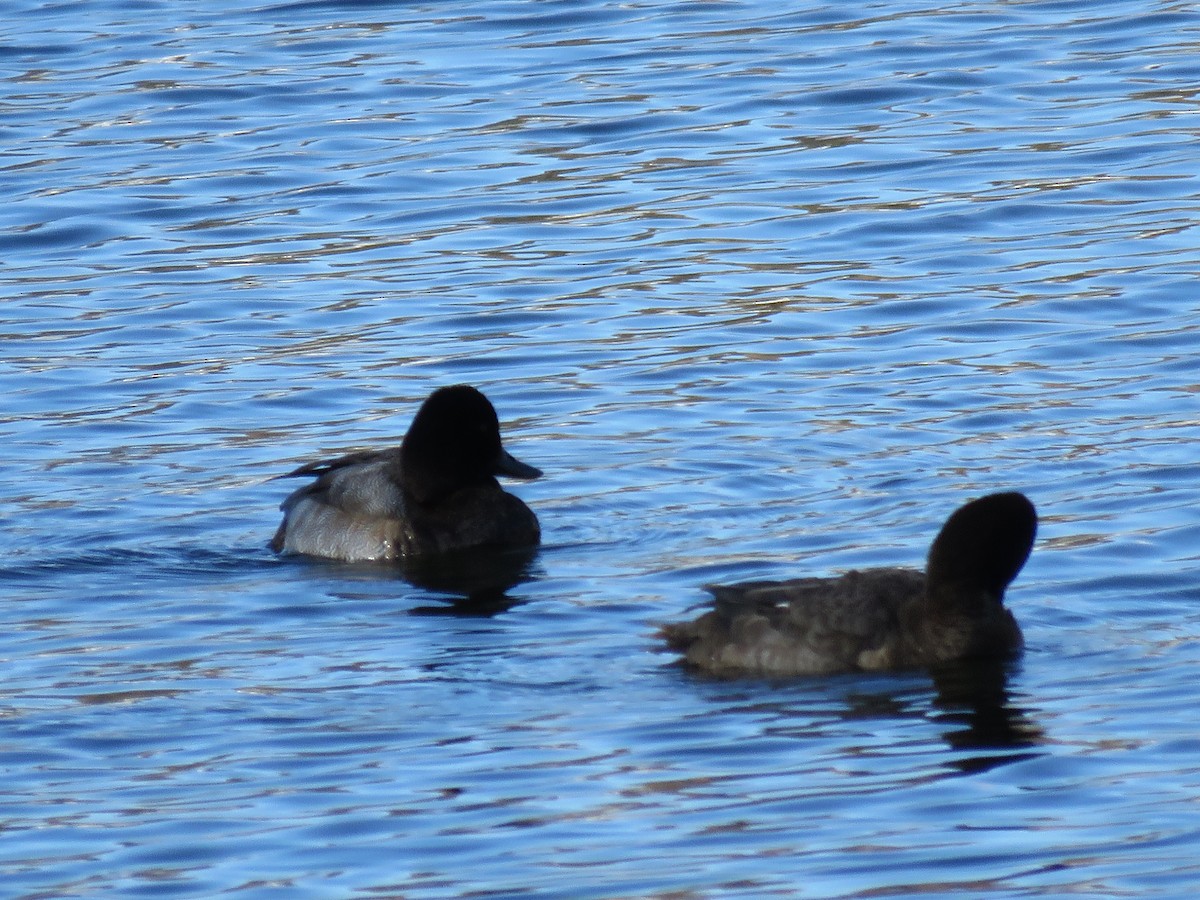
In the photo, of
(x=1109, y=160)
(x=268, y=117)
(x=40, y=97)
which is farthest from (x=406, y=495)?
(x=40, y=97)

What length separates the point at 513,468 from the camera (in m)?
14.9

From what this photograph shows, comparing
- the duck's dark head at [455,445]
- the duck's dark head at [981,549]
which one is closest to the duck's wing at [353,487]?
the duck's dark head at [455,445]

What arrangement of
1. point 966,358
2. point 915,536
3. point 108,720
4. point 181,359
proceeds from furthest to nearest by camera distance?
1. point 181,359
2. point 966,358
3. point 915,536
4. point 108,720

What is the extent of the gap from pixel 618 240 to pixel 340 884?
1208cm

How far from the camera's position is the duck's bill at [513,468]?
586 inches

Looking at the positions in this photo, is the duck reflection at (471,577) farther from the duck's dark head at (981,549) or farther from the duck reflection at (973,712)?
the duck reflection at (973,712)

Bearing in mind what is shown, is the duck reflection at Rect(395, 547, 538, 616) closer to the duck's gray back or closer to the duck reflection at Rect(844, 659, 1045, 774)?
the duck's gray back

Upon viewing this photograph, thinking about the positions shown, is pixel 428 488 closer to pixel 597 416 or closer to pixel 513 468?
pixel 513 468

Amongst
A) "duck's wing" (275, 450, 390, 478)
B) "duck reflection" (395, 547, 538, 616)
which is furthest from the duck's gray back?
"duck's wing" (275, 450, 390, 478)

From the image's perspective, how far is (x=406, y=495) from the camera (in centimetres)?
1491

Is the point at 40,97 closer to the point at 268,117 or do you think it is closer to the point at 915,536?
the point at 268,117

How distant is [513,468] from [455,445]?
1.15 feet

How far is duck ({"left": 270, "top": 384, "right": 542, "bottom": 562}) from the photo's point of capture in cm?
1475

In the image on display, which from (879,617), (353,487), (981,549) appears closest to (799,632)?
(879,617)
